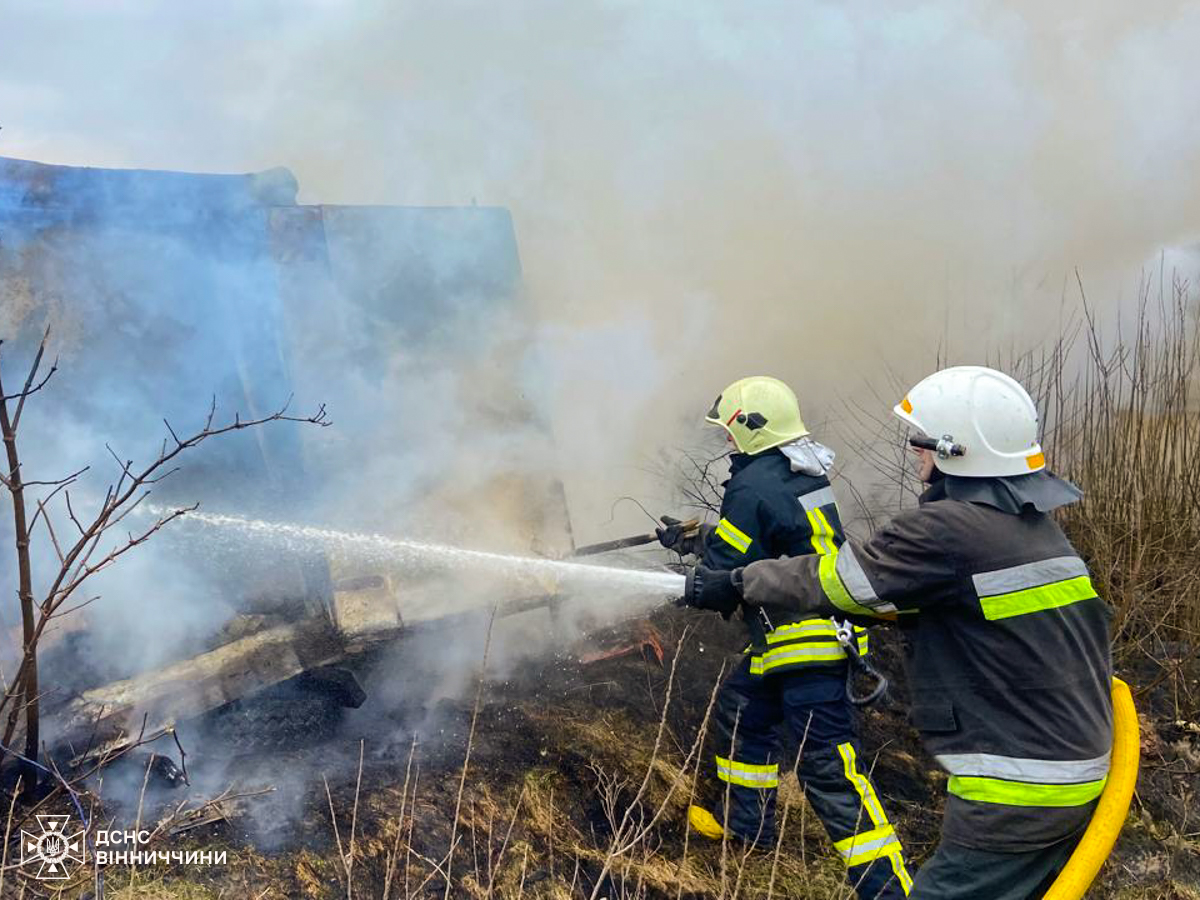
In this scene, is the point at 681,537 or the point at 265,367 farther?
the point at 265,367

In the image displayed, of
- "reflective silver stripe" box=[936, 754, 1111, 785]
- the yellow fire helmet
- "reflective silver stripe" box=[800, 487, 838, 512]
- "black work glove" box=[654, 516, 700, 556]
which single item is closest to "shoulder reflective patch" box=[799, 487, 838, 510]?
"reflective silver stripe" box=[800, 487, 838, 512]

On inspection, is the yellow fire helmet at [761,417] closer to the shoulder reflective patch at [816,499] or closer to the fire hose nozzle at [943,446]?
the shoulder reflective patch at [816,499]

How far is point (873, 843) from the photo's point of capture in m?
3.54

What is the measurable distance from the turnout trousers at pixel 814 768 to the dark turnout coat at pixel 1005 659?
1.88 feet

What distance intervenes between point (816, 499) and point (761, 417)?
0.45 m

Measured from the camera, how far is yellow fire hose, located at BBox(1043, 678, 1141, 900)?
2688 millimetres

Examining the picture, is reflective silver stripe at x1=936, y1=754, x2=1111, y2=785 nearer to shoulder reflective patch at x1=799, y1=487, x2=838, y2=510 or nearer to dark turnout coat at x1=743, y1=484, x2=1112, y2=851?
dark turnout coat at x1=743, y1=484, x2=1112, y2=851

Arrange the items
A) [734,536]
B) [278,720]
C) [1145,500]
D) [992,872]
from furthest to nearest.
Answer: [1145,500]
[278,720]
[734,536]
[992,872]

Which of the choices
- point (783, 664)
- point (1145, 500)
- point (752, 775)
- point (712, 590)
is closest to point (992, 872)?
point (783, 664)

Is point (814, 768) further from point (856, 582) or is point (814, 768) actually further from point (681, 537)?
point (856, 582)

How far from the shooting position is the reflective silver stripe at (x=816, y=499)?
3.99 meters

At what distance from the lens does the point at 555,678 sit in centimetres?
529

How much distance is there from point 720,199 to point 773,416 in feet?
16.7

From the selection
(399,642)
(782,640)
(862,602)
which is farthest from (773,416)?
(399,642)
